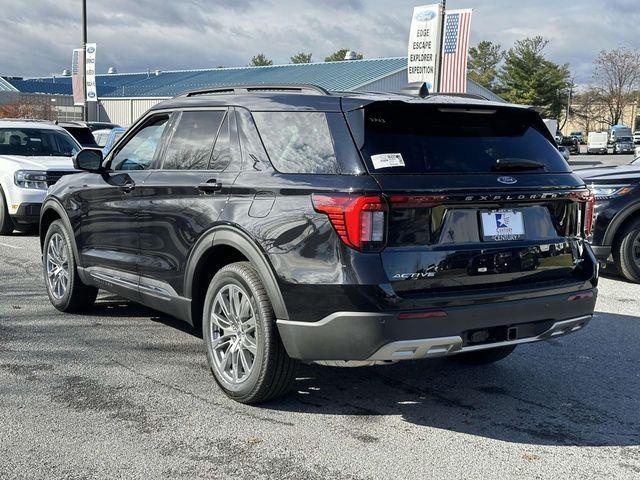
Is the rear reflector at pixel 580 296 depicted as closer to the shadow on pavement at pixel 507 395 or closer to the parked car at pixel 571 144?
the shadow on pavement at pixel 507 395

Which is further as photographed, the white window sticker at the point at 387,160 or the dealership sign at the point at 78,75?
the dealership sign at the point at 78,75

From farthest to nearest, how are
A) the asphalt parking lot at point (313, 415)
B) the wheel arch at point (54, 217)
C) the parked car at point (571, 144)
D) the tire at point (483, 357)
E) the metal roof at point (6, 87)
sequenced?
1. the parked car at point (571, 144)
2. the metal roof at point (6, 87)
3. the wheel arch at point (54, 217)
4. the tire at point (483, 357)
5. the asphalt parking lot at point (313, 415)

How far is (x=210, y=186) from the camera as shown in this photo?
4676 mm

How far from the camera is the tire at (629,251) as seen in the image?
865cm

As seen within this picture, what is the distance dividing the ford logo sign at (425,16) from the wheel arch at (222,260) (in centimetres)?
1364

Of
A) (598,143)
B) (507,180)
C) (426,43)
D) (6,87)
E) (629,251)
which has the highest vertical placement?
(6,87)

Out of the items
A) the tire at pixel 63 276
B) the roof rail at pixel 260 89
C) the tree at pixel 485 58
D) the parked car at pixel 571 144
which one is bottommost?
the tire at pixel 63 276

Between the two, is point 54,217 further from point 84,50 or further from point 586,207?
point 84,50

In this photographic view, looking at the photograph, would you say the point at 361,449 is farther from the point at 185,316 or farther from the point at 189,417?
the point at 185,316

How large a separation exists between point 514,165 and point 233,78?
50511 mm

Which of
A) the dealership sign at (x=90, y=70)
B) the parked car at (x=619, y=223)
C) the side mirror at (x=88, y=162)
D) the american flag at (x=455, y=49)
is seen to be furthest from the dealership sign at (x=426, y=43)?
the dealership sign at (x=90, y=70)

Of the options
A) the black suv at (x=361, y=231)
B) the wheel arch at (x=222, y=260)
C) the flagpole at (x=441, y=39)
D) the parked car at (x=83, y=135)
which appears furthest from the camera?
the parked car at (x=83, y=135)

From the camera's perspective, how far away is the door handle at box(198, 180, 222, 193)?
4.64 meters

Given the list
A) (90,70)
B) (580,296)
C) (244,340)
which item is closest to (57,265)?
(244,340)
